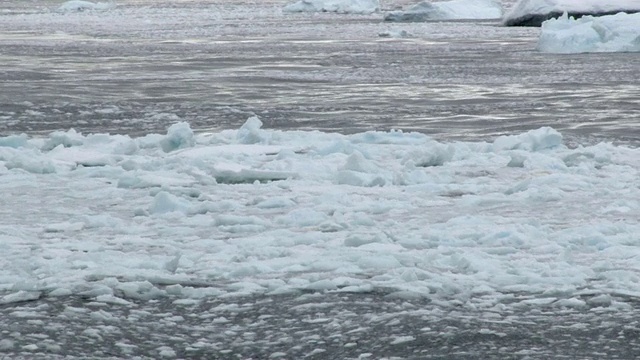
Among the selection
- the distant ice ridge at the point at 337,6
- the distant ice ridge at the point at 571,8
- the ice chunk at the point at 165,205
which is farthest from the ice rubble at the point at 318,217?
the distant ice ridge at the point at 337,6

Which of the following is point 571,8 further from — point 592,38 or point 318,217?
point 318,217

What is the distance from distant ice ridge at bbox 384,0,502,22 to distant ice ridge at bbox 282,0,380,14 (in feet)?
18.9

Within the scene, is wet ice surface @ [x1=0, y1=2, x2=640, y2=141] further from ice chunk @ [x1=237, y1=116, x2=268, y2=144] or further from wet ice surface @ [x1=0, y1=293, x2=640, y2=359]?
wet ice surface @ [x1=0, y1=293, x2=640, y2=359]

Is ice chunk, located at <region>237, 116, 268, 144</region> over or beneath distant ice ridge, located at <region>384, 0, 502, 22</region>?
over

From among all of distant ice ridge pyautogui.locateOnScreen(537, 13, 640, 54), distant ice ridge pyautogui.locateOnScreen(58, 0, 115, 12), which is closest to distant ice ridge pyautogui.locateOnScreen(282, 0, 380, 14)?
distant ice ridge pyautogui.locateOnScreen(58, 0, 115, 12)

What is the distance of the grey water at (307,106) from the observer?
3.63 meters

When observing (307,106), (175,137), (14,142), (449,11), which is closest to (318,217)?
(175,137)

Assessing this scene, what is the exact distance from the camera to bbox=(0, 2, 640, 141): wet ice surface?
9.88 meters

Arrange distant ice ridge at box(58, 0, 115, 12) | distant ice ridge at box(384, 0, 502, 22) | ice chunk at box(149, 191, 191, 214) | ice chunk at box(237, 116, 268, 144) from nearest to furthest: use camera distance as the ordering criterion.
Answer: ice chunk at box(149, 191, 191, 214), ice chunk at box(237, 116, 268, 144), distant ice ridge at box(384, 0, 502, 22), distant ice ridge at box(58, 0, 115, 12)

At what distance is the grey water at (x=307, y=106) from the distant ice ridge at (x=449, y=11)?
2.27 feet

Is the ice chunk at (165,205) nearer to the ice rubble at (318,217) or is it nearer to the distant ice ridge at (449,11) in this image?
the ice rubble at (318,217)

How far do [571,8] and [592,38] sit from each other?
598 cm

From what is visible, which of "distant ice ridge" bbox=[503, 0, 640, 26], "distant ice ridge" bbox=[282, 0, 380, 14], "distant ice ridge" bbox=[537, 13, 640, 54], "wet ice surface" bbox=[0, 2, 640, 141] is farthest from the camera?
"distant ice ridge" bbox=[282, 0, 380, 14]

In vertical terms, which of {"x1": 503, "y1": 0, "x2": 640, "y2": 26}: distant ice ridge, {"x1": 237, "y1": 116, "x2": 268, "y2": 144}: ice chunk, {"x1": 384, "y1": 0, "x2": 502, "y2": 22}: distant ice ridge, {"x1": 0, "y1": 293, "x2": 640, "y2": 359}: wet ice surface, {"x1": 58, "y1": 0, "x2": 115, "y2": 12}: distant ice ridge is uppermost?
{"x1": 0, "y1": 293, "x2": 640, "y2": 359}: wet ice surface
